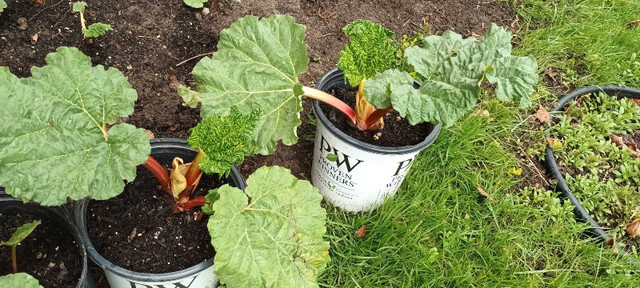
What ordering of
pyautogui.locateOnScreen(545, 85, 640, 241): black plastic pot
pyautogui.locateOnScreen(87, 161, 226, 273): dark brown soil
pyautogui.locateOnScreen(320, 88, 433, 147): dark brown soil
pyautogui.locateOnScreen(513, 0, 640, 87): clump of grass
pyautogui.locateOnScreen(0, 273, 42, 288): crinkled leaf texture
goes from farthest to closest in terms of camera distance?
pyautogui.locateOnScreen(513, 0, 640, 87): clump of grass, pyautogui.locateOnScreen(545, 85, 640, 241): black plastic pot, pyautogui.locateOnScreen(320, 88, 433, 147): dark brown soil, pyautogui.locateOnScreen(87, 161, 226, 273): dark brown soil, pyautogui.locateOnScreen(0, 273, 42, 288): crinkled leaf texture

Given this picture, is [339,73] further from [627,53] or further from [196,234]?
[627,53]

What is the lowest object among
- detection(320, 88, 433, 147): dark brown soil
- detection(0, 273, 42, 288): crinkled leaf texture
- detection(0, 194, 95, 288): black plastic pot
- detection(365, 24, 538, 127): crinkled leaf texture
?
detection(0, 194, 95, 288): black plastic pot

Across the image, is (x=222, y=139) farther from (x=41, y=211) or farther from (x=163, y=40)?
(x=163, y=40)

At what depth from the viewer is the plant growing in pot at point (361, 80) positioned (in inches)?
66.3

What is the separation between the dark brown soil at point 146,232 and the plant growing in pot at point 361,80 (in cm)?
38

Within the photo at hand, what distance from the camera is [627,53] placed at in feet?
10.8

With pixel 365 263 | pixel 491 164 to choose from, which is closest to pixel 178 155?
pixel 365 263

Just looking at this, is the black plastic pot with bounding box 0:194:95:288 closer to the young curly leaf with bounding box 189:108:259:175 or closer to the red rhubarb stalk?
the red rhubarb stalk

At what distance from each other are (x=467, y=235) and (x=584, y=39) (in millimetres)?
1719

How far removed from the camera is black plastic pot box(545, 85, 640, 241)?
2531 mm

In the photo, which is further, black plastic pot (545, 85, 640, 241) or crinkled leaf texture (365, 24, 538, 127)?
black plastic pot (545, 85, 640, 241)

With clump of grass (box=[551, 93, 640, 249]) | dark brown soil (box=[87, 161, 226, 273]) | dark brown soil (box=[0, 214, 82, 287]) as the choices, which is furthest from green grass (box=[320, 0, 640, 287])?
dark brown soil (box=[0, 214, 82, 287])

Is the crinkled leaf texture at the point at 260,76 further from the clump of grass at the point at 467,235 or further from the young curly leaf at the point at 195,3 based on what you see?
the young curly leaf at the point at 195,3

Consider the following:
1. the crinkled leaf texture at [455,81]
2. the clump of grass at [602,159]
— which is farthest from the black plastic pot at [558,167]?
the crinkled leaf texture at [455,81]
